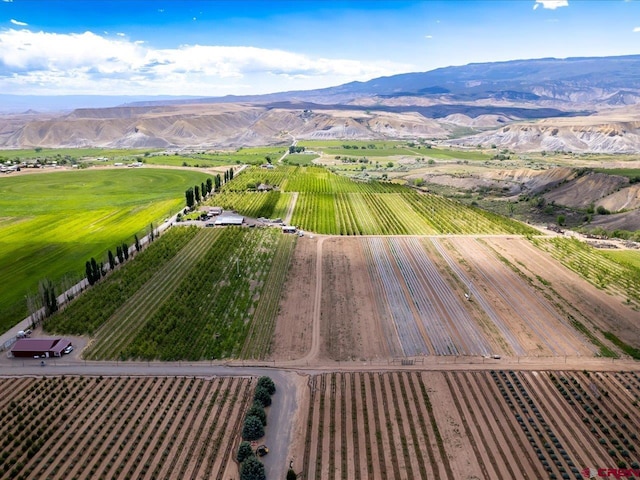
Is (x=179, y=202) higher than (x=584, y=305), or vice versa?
(x=179, y=202)

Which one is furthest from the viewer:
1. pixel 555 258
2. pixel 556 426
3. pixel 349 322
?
pixel 555 258

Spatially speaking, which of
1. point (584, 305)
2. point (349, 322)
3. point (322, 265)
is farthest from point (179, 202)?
point (584, 305)

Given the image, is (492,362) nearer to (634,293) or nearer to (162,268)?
(634,293)

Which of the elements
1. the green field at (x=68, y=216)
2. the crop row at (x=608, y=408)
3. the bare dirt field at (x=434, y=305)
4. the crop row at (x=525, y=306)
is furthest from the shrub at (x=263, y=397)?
the green field at (x=68, y=216)

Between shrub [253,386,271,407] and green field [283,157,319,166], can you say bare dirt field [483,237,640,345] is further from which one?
green field [283,157,319,166]

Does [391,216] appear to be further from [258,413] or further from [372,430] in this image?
[258,413]

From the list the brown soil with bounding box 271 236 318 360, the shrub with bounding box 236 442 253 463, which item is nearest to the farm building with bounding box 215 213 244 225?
the brown soil with bounding box 271 236 318 360

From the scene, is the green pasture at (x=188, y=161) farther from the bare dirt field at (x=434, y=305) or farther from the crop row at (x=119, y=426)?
the crop row at (x=119, y=426)
